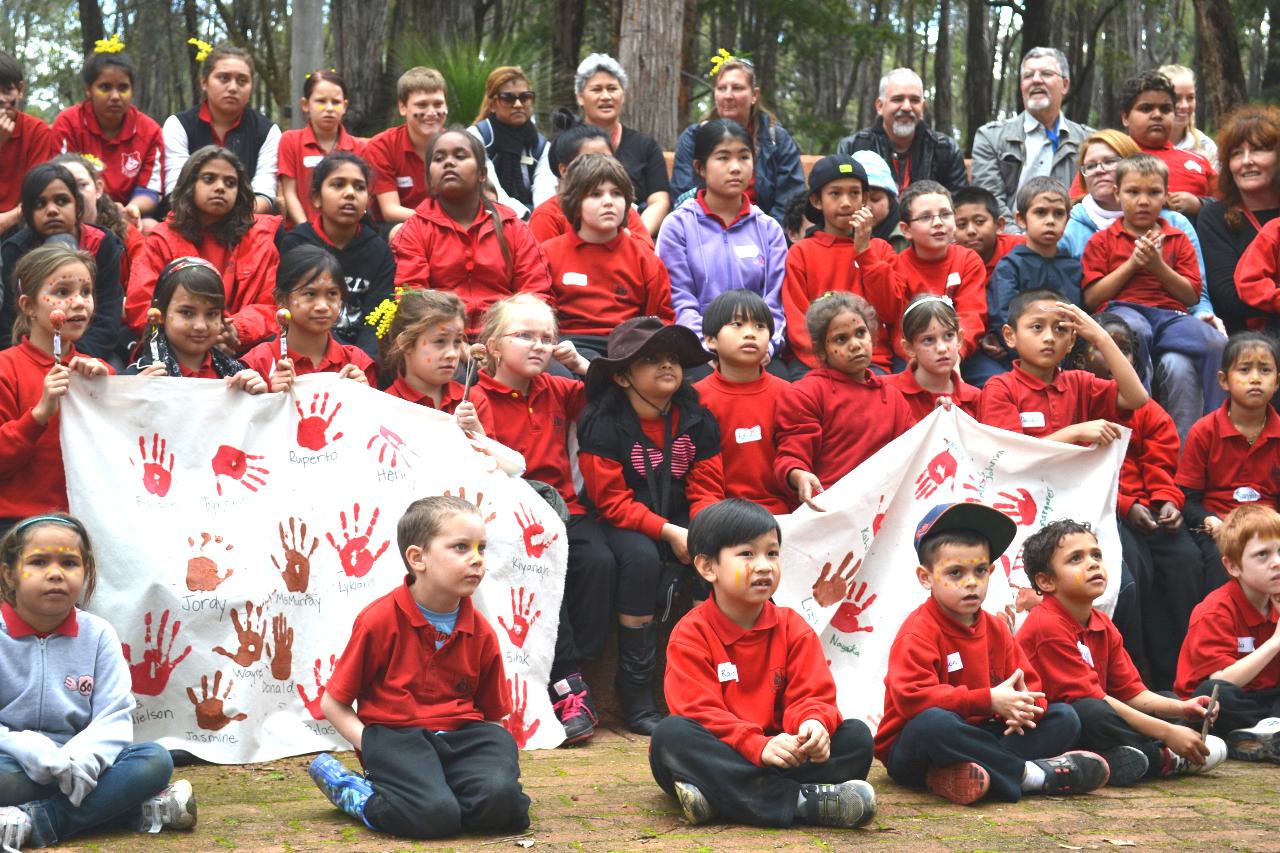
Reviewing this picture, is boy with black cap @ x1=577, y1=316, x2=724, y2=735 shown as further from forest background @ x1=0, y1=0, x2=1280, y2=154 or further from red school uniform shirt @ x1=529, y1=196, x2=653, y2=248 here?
forest background @ x1=0, y1=0, x2=1280, y2=154

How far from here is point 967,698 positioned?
550cm

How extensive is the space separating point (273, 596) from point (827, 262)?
3840 mm

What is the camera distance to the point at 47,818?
470 centimetres

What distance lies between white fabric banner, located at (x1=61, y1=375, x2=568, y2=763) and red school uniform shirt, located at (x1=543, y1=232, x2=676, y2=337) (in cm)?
193

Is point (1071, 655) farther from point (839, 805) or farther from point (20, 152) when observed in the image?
point (20, 152)

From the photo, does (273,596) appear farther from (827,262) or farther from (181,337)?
(827,262)

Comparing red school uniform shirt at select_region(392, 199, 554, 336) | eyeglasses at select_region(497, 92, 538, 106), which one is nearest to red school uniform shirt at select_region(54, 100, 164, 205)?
eyeglasses at select_region(497, 92, 538, 106)

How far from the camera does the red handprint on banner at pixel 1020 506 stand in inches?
284

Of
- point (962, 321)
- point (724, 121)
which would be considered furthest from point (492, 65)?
point (962, 321)

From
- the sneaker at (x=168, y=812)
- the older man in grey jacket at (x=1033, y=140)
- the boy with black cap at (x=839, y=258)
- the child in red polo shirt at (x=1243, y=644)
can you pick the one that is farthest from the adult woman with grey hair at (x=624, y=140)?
the sneaker at (x=168, y=812)

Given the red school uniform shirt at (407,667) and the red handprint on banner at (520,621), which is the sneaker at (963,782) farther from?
the red handprint on banner at (520,621)

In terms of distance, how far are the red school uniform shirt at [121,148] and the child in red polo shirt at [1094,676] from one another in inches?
248

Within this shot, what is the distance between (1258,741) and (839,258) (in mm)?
3465

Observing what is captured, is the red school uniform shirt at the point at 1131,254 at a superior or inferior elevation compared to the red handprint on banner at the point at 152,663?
superior
